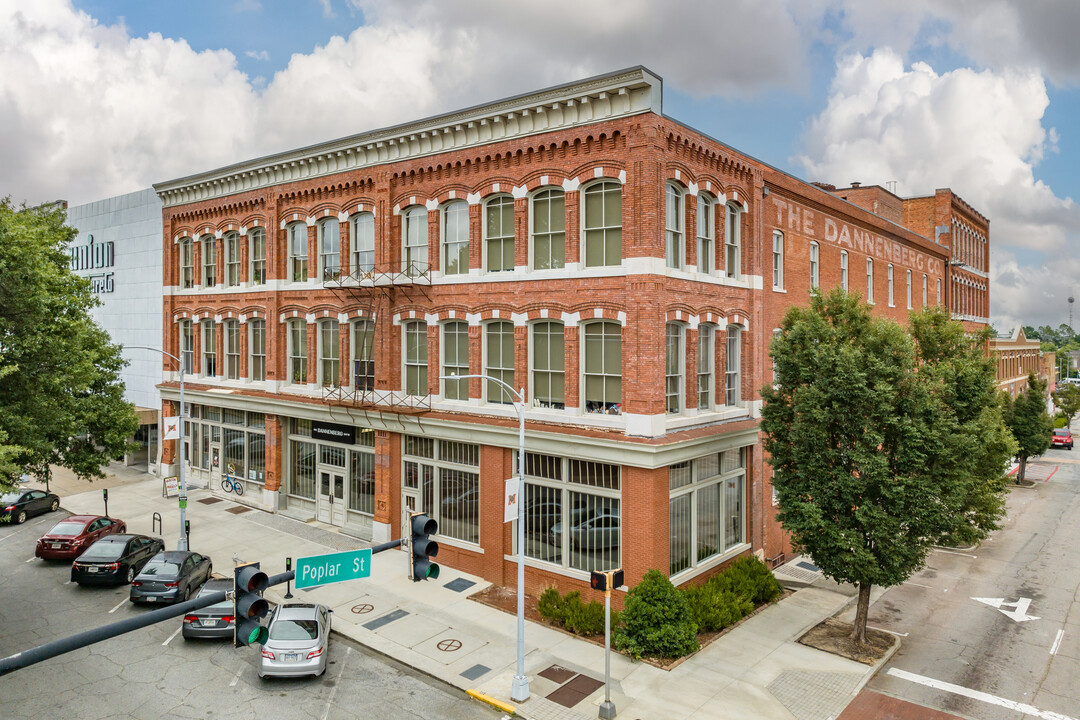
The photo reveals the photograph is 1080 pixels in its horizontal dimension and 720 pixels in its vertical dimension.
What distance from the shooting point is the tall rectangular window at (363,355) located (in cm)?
2725

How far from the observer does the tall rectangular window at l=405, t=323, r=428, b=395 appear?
25.5 m

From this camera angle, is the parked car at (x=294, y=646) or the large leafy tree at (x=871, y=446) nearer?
the parked car at (x=294, y=646)

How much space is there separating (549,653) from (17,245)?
58.5 ft

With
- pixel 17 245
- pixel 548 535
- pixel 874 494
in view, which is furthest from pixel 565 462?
pixel 17 245

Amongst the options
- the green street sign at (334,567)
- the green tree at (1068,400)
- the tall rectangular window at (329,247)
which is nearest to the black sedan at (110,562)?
the tall rectangular window at (329,247)

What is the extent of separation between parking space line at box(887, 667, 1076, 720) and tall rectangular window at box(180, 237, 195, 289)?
3543 centimetres

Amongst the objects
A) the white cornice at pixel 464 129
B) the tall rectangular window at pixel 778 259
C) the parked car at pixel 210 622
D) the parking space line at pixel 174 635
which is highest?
the white cornice at pixel 464 129

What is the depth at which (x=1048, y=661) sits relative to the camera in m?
17.8

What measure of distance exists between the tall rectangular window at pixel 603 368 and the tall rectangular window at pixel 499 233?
4.05m

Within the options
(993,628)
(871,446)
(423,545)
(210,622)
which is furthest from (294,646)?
(993,628)

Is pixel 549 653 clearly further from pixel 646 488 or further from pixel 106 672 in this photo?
pixel 106 672

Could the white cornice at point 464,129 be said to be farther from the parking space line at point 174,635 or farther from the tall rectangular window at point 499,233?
the parking space line at point 174,635

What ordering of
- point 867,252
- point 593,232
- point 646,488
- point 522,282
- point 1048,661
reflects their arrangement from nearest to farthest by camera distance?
point 1048,661 < point 646,488 < point 593,232 < point 522,282 < point 867,252

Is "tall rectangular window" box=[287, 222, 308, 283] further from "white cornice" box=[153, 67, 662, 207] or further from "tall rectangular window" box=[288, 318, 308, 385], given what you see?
"white cornice" box=[153, 67, 662, 207]
